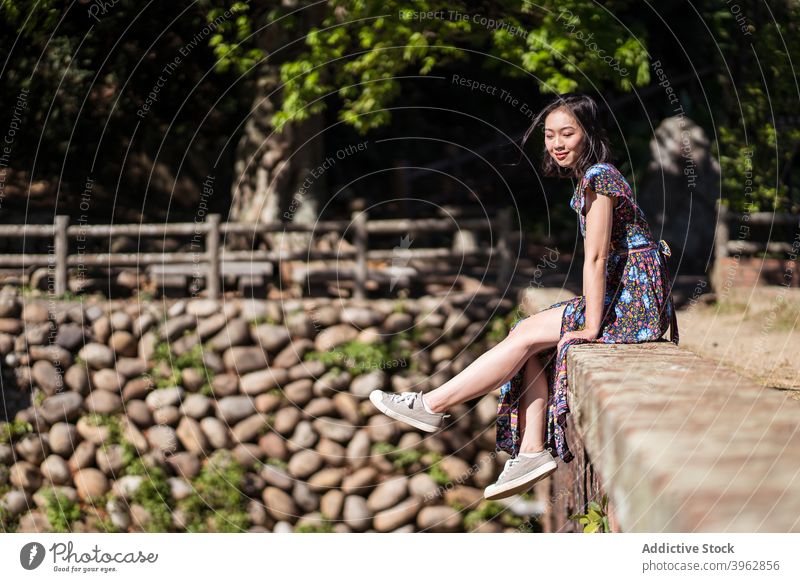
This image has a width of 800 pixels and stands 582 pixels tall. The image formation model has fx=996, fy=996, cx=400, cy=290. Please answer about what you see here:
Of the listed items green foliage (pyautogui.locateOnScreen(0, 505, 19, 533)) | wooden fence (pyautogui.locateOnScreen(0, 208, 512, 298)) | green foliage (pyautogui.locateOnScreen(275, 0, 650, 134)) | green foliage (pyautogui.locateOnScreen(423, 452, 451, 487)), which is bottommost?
green foliage (pyautogui.locateOnScreen(0, 505, 19, 533))

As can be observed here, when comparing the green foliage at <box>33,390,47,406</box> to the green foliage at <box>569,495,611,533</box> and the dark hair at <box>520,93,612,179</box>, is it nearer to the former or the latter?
the green foliage at <box>569,495,611,533</box>

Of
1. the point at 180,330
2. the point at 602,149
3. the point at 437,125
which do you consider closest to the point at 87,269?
the point at 180,330

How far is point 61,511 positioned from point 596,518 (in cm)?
597

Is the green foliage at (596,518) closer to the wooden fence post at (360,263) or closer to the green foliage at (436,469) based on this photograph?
the green foliage at (436,469)

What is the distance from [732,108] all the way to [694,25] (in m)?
2.91

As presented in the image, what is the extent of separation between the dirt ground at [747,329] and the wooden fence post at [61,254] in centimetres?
434

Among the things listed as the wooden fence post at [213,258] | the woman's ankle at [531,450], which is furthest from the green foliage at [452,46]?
the woman's ankle at [531,450]

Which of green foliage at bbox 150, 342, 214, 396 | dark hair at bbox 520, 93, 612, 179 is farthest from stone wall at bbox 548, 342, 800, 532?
green foliage at bbox 150, 342, 214, 396

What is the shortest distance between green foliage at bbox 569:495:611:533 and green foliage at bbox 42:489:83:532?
19.0 feet

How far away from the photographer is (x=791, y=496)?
158 centimetres

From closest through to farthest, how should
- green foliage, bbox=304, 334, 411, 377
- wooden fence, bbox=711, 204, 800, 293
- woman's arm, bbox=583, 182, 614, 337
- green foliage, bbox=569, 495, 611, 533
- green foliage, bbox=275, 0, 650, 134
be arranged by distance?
1. woman's arm, bbox=583, 182, 614, 337
2. green foliage, bbox=569, 495, 611, 533
3. green foliage, bbox=275, 0, 650, 134
4. green foliage, bbox=304, 334, 411, 377
5. wooden fence, bbox=711, 204, 800, 293

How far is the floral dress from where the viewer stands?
3.37 m

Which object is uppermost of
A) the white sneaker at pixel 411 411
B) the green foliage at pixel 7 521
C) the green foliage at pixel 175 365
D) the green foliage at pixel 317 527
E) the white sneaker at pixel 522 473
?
the white sneaker at pixel 411 411

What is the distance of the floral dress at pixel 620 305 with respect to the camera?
11.0ft
